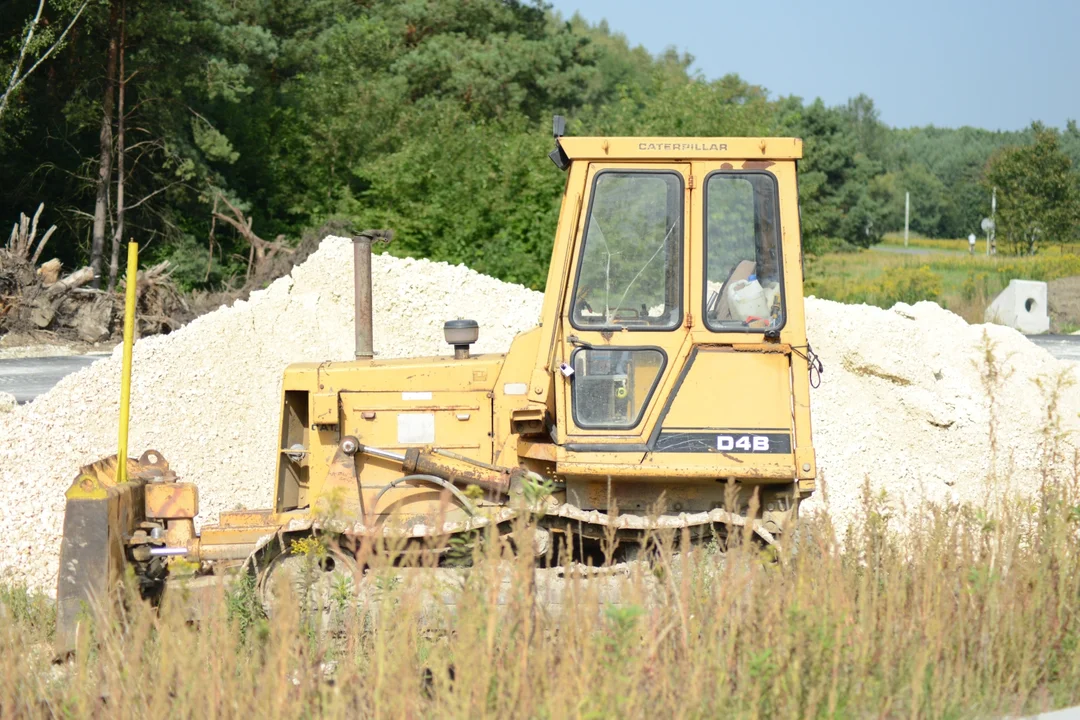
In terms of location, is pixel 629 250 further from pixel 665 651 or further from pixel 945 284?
pixel 945 284

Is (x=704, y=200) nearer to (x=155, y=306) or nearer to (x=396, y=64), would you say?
(x=155, y=306)

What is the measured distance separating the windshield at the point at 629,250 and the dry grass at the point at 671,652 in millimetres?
1436

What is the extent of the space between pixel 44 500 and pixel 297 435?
3.13 metres

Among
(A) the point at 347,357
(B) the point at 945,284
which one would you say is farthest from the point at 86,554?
(B) the point at 945,284

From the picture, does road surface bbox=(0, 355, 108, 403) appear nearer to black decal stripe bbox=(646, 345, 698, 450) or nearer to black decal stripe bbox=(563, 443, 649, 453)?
black decal stripe bbox=(563, 443, 649, 453)

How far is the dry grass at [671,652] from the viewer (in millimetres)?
3631

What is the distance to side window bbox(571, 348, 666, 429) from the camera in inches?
229

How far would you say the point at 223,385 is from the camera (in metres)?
11.1

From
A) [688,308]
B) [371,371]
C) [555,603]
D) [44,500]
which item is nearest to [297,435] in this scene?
[371,371]

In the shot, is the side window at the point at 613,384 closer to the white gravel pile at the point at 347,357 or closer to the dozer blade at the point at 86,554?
the dozer blade at the point at 86,554

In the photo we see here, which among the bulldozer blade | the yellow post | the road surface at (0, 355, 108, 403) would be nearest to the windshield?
the yellow post

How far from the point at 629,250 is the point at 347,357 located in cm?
666

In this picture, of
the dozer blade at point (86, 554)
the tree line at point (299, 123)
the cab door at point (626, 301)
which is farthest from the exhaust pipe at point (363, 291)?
the tree line at point (299, 123)

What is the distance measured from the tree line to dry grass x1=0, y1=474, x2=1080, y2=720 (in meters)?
15.1
